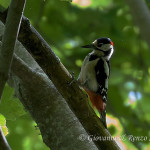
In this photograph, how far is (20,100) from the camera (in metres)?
2.44

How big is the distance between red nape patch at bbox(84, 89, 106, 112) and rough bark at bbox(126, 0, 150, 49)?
4.39 ft

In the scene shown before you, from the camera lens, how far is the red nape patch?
4475 millimetres

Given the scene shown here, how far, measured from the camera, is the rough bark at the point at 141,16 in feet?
10.9

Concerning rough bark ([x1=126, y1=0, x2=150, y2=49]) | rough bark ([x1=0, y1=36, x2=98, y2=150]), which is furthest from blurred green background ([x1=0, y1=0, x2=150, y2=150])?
rough bark ([x1=0, y1=36, x2=98, y2=150])

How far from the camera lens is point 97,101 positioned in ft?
14.9

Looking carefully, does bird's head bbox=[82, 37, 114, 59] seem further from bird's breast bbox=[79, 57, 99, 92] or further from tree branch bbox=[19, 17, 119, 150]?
tree branch bbox=[19, 17, 119, 150]

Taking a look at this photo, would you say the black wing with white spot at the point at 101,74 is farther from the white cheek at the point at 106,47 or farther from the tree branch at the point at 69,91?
the tree branch at the point at 69,91

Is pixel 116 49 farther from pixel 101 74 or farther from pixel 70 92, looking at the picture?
pixel 70 92

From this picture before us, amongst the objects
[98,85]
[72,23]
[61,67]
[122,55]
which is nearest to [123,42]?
[122,55]

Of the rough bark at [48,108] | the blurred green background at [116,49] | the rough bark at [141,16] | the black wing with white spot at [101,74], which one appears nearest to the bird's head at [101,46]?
the black wing with white spot at [101,74]

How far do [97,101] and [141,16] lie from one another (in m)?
1.50

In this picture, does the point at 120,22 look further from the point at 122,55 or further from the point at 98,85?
the point at 98,85

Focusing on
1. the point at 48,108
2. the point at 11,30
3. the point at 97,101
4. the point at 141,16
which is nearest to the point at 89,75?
the point at 97,101

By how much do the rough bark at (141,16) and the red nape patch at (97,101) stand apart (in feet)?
4.39
